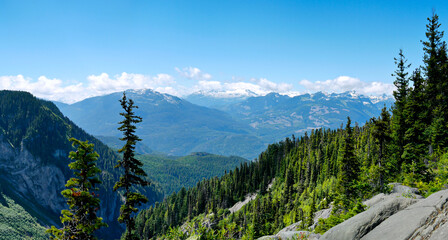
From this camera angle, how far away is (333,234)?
611 inches

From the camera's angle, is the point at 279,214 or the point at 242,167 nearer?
the point at 279,214

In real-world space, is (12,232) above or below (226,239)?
below

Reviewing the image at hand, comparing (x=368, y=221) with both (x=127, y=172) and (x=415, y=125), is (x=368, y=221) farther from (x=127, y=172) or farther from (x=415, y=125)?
(x=415, y=125)

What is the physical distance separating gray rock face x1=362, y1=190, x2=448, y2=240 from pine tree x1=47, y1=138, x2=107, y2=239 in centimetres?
2094

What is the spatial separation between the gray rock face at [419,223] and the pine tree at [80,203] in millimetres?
20939

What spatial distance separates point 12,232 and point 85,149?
226 meters

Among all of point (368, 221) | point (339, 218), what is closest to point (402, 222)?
point (368, 221)

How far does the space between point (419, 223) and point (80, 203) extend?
23777 mm

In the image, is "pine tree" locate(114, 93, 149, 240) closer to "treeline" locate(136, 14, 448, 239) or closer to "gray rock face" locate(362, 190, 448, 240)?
"treeline" locate(136, 14, 448, 239)

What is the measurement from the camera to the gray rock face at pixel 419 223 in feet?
35.7

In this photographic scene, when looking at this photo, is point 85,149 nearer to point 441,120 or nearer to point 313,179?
point 441,120

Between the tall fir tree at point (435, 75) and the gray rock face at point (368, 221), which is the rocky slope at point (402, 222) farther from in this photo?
the tall fir tree at point (435, 75)

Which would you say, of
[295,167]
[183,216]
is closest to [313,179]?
[295,167]

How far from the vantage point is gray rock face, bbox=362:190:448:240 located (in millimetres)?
10875
